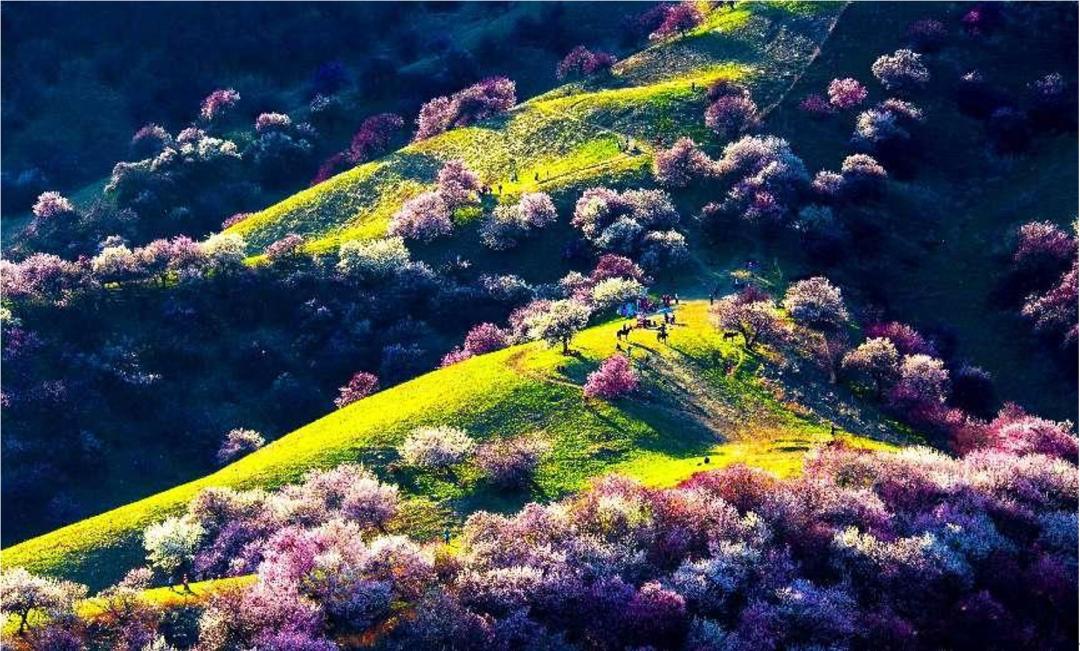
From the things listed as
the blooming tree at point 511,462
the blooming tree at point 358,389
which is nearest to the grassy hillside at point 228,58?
the blooming tree at point 358,389

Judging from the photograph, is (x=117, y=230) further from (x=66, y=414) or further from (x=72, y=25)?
(x=72, y=25)

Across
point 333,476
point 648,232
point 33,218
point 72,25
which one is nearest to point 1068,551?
point 333,476

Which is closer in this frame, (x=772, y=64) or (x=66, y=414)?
(x=66, y=414)

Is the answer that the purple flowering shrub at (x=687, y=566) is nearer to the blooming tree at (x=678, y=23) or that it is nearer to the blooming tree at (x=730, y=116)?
the blooming tree at (x=730, y=116)

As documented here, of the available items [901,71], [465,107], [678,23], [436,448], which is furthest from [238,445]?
[678,23]

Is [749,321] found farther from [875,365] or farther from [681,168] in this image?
[681,168]

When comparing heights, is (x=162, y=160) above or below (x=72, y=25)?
below
